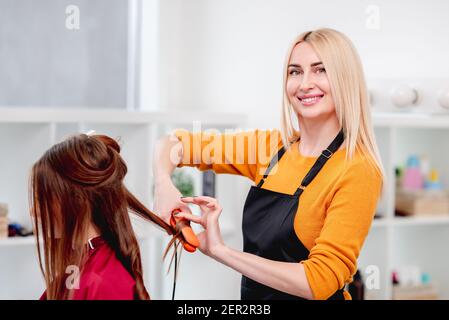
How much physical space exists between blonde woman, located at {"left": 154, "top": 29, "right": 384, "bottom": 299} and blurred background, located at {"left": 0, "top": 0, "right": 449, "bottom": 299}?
0.31 m

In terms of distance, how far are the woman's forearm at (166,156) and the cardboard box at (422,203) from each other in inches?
47.0

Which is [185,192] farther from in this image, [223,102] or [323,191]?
[323,191]

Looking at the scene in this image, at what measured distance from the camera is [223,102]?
1822 millimetres

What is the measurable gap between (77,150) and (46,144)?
0.70m

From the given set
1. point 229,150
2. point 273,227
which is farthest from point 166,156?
point 273,227

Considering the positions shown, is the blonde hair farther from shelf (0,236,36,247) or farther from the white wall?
shelf (0,236,36,247)

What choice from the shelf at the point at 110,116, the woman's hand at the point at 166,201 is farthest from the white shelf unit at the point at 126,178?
the woman's hand at the point at 166,201

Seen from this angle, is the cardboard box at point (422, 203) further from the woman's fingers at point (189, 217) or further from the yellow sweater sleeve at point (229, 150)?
the woman's fingers at point (189, 217)

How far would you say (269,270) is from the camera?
3.45 feet

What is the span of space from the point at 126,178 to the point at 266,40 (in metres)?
0.60

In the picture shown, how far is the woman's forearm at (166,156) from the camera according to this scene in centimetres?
120

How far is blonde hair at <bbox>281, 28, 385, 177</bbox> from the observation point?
1074mm

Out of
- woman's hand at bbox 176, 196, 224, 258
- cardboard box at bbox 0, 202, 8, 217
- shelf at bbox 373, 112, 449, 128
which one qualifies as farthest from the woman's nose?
shelf at bbox 373, 112, 449, 128
